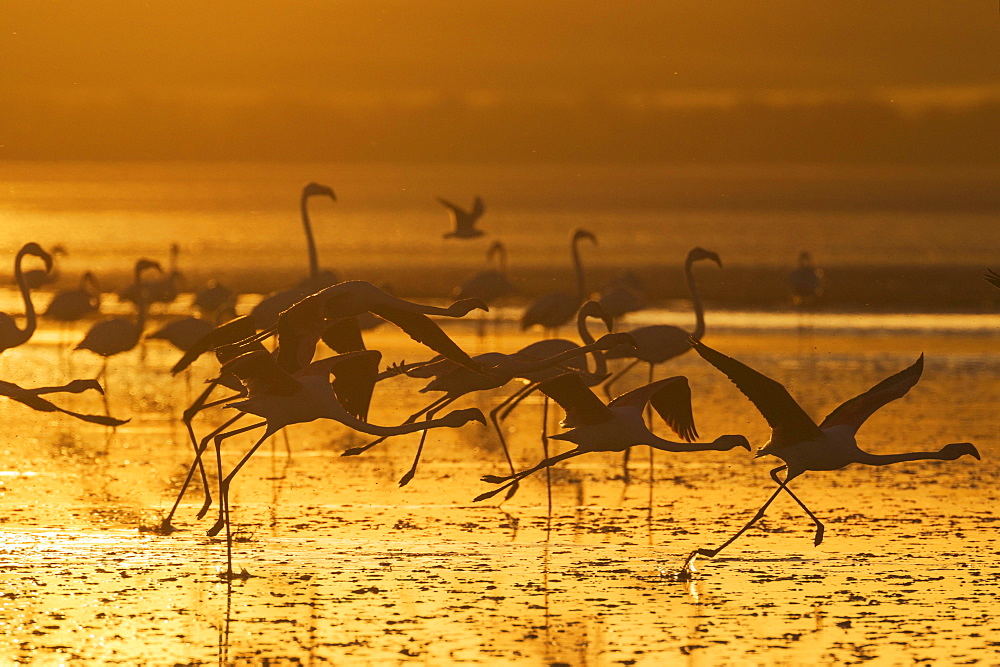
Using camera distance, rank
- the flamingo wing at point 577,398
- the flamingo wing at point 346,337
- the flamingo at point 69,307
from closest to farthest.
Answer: the flamingo wing at point 577,398 < the flamingo wing at point 346,337 < the flamingo at point 69,307

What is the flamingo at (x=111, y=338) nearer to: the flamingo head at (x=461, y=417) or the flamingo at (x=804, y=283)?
the flamingo head at (x=461, y=417)

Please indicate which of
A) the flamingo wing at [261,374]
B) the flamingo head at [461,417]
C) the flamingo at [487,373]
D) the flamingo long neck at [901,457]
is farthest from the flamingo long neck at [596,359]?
the flamingo wing at [261,374]

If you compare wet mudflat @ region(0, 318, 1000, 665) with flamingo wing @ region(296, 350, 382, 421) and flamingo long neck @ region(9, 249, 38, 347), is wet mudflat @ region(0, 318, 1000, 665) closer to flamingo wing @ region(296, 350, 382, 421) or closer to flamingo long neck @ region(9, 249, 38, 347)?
flamingo wing @ region(296, 350, 382, 421)

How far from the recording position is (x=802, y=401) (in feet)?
50.2

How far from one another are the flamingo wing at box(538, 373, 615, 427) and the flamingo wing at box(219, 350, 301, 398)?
1.34 metres

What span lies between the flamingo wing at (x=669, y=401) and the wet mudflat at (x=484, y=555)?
0.62 metres

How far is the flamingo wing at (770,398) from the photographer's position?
26.4ft

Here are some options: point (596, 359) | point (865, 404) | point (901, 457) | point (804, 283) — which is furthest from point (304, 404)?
point (804, 283)

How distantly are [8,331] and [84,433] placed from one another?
1432 millimetres

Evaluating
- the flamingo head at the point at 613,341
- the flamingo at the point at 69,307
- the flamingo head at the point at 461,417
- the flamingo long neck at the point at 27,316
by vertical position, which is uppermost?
the flamingo at the point at 69,307

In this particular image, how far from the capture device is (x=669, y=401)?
9641 millimetres

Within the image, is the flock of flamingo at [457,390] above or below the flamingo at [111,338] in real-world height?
below

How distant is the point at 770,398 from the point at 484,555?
1.77m

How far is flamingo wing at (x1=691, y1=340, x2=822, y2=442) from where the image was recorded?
26.4ft
